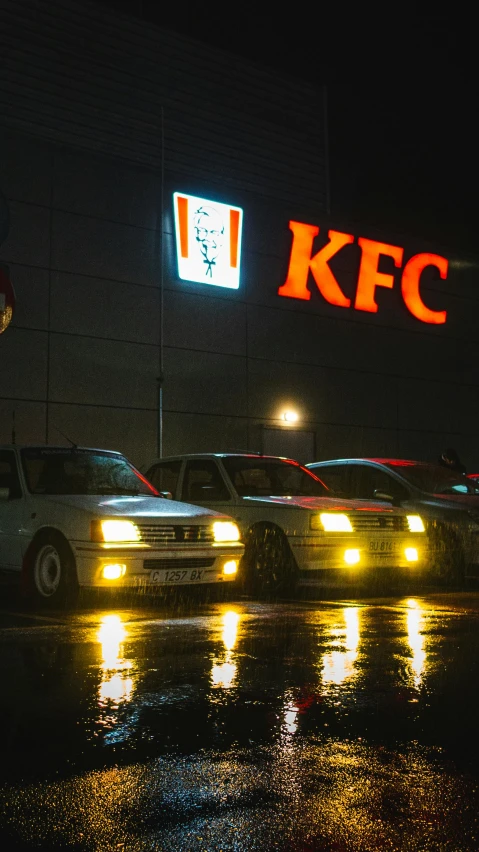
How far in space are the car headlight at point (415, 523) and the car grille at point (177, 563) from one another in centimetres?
285

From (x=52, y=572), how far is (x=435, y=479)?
5919mm

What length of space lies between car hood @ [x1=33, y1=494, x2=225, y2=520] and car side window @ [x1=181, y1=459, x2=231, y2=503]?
1.27 m

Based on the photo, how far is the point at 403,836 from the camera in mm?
3203

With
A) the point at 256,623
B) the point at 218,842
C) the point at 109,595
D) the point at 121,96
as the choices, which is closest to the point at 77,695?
the point at 218,842

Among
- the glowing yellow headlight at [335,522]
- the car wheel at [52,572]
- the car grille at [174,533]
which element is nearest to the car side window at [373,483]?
the glowing yellow headlight at [335,522]

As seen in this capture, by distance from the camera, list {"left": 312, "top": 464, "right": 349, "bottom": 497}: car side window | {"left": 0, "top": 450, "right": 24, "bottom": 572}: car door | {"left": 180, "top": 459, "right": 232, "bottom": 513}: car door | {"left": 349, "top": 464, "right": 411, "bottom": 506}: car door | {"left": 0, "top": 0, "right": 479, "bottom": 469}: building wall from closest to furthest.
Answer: {"left": 0, "top": 450, "right": 24, "bottom": 572}: car door → {"left": 180, "top": 459, "right": 232, "bottom": 513}: car door → {"left": 349, "top": 464, "right": 411, "bottom": 506}: car door → {"left": 312, "top": 464, "right": 349, "bottom": 497}: car side window → {"left": 0, "top": 0, "right": 479, "bottom": 469}: building wall


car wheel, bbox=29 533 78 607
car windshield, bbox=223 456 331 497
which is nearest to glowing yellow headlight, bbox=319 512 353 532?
car windshield, bbox=223 456 331 497

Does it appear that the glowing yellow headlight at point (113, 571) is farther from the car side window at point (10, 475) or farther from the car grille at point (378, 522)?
the car grille at point (378, 522)

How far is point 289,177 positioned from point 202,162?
2271mm

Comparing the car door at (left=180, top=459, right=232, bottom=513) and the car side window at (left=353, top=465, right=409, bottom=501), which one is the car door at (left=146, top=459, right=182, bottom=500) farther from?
the car side window at (left=353, top=465, right=409, bottom=501)

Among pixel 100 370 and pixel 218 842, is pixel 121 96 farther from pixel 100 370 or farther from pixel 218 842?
pixel 218 842

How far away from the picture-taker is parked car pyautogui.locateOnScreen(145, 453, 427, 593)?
415 inches

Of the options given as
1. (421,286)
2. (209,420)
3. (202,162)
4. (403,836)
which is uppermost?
(202,162)

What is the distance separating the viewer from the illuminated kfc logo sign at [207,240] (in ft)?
61.6
